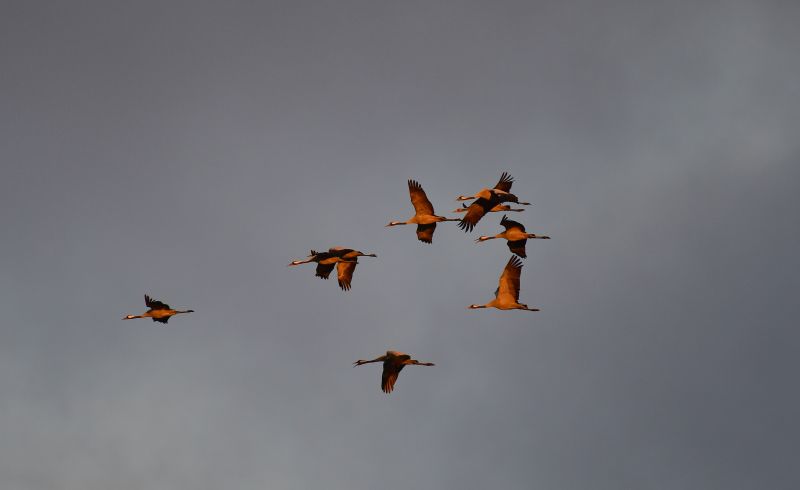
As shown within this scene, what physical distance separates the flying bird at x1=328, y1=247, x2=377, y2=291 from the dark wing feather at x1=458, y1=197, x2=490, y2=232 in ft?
17.4

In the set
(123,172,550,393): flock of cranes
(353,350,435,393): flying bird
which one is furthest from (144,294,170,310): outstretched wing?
(353,350,435,393): flying bird

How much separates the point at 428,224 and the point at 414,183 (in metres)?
1.97

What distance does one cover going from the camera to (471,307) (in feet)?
161

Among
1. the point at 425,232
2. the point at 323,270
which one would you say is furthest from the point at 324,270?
the point at 425,232

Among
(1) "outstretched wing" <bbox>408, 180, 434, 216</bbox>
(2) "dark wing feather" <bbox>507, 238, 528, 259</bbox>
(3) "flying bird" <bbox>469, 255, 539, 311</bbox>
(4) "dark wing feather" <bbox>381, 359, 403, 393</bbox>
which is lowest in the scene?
(4) "dark wing feather" <bbox>381, 359, 403, 393</bbox>

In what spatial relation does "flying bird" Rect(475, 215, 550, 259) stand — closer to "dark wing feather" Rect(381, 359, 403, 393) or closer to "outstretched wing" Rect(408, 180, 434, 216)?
"outstretched wing" Rect(408, 180, 434, 216)

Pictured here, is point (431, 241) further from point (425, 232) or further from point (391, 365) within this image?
point (391, 365)

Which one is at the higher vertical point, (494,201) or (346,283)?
(494,201)

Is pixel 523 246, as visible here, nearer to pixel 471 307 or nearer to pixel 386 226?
pixel 471 307

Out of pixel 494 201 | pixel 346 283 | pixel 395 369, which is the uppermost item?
pixel 494 201

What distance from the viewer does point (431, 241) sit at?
48750 mm

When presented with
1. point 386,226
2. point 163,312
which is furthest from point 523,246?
point 163,312

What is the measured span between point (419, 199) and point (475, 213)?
2.67 metres

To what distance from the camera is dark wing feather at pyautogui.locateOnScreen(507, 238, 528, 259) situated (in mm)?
48250
